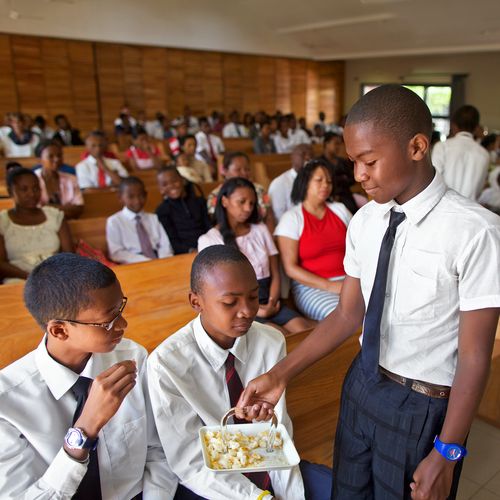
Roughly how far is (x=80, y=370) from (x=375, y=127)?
1.01 meters

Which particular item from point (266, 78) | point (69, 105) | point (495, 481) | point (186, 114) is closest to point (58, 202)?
point (495, 481)

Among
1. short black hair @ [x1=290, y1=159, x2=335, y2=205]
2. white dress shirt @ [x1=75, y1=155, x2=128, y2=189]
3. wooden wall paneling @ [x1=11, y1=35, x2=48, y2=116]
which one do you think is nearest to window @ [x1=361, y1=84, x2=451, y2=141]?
wooden wall paneling @ [x1=11, y1=35, x2=48, y2=116]

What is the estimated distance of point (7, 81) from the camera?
419 inches

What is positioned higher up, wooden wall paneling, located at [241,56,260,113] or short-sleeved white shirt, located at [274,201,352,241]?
wooden wall paneling, located at [241,56,260,113]

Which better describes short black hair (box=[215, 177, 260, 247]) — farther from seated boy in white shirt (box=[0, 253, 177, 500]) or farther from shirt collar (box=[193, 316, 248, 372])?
seated boy in white shirt (box=[0, 253, 177, 500])

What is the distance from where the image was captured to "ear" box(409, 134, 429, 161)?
1041mm

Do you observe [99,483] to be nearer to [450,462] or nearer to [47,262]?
[47,262]

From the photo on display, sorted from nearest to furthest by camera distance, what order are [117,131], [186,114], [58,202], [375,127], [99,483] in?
[375,127], [99,483], [58,202], [117,131], [186,114]

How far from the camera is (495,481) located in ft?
7.44

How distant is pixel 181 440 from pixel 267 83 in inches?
568

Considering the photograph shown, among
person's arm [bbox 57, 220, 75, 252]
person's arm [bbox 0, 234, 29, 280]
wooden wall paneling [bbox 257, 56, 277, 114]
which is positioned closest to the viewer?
person's arm [bbox 0, 234, 29, 280]

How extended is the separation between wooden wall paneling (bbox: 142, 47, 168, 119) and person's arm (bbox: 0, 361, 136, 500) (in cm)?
1220

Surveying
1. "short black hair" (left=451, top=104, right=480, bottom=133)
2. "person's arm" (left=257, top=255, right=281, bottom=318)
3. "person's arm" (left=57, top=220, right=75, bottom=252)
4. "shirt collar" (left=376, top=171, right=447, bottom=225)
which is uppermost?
"short black hair" (left=451, top=104, right=480, bottom=133)

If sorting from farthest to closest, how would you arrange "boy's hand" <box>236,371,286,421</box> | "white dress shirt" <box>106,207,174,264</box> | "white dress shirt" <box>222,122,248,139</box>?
"white dress shirt" <box>222,122,248,139</box> → "white dress shirt" <box>106,207,174,264</box> → "boy's hand" <box>236,371,286,421</box>
